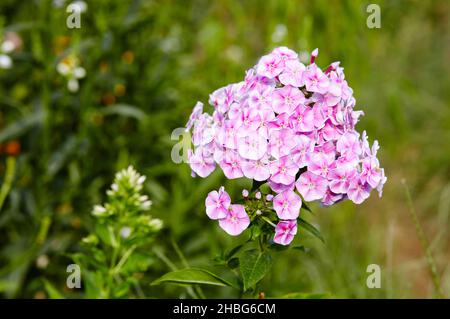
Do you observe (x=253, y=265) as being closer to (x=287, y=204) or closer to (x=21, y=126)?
(x=287, y=204)

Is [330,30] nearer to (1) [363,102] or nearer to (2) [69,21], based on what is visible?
(1) [363,102]

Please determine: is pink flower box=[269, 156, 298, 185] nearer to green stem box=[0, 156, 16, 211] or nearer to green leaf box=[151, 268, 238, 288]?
green leaf box=[151, 268, 238, 288]

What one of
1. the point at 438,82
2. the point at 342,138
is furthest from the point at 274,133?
the point at 438,82

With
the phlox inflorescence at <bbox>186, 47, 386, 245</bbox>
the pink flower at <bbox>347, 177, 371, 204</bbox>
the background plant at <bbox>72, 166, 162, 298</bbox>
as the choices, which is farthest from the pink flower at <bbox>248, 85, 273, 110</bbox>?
the background plant at <bbox>72, 166, 162, 298</bbox>

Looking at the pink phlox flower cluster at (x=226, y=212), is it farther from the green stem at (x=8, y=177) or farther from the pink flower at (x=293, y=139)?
the green stem at (x=8, y=177)

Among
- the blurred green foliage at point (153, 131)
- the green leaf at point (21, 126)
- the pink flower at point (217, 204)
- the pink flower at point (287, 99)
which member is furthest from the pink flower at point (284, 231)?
the green leaf at point (21, 126)

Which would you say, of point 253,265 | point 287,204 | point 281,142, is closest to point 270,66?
point 281,142
